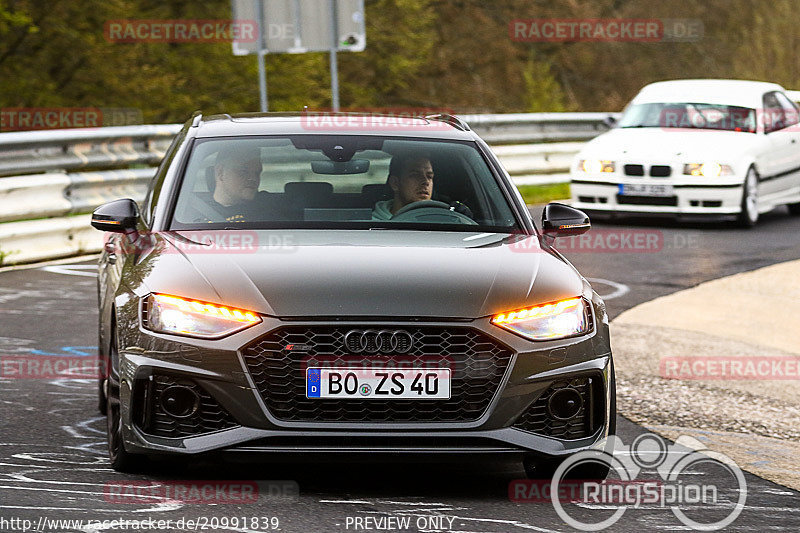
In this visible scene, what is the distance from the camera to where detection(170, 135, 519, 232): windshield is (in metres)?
6.91

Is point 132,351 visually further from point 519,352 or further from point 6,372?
point 6,372

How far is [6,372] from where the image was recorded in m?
8.80

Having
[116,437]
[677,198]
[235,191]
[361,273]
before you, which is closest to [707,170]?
[677,198]

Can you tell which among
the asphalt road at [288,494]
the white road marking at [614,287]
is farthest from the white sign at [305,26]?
the asphalt road at [288,494]

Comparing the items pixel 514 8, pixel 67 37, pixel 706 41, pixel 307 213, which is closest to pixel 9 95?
pixel 67 37

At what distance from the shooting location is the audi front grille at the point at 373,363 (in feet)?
18.7

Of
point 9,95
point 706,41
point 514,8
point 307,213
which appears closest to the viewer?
point 307,213

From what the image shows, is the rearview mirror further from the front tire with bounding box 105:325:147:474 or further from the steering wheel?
the front tire with bounding box 105:325:147:474

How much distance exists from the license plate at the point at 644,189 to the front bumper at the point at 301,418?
1125 cm

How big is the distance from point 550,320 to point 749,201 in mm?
11878

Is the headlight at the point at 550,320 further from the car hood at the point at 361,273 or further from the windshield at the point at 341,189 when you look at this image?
the windshield at the point at 341,189

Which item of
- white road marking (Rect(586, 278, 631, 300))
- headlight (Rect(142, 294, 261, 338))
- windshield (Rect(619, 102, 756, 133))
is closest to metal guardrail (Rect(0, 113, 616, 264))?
white road marking (Rect(586, 278, 631, 300))

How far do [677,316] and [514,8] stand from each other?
111 feet

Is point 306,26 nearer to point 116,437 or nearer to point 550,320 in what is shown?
point 116,437
